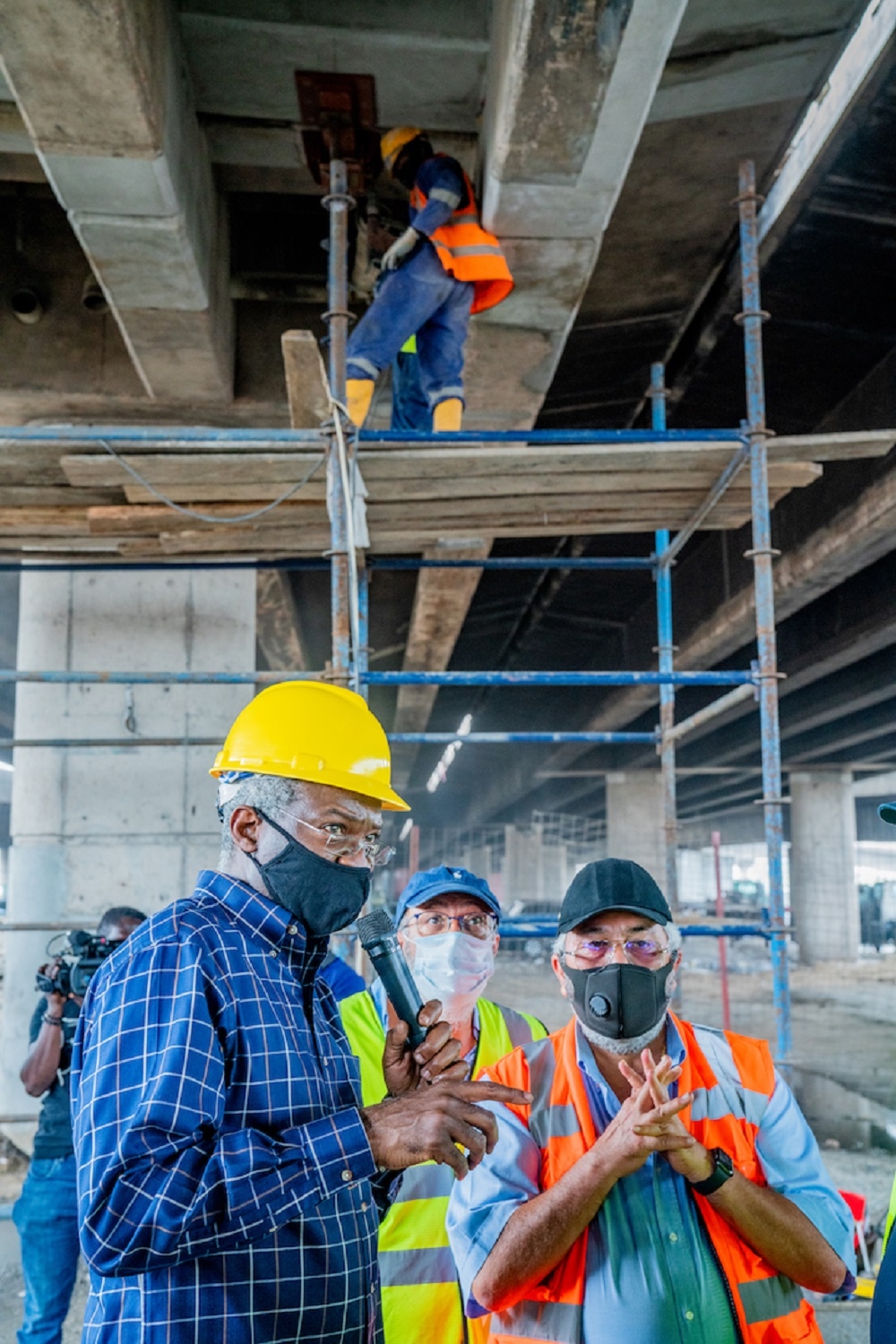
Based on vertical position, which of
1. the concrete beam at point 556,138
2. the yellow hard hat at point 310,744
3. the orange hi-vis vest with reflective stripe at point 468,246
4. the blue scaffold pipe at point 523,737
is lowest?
the yellow hard hat at point 310,744

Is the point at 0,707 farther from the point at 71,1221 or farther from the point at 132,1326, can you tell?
the point at 132,1326

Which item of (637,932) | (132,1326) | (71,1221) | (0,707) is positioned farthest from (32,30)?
(0,707)

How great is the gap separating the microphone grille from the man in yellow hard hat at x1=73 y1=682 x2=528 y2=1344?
0.07 metres

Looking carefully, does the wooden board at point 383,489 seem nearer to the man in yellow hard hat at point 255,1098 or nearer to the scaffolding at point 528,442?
the scaffolding at point 528,442

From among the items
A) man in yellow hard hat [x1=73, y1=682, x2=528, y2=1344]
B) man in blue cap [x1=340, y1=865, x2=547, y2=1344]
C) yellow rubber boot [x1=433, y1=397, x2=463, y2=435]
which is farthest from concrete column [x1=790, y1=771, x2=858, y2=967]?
man in yellow hard hat [x1=73, y1=682, x2=528, y2=1344]

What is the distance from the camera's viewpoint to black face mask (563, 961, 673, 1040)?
252 cm

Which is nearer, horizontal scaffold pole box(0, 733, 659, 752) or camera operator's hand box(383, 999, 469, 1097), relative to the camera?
camera operator's hand box(383, 999, 469, 1097)

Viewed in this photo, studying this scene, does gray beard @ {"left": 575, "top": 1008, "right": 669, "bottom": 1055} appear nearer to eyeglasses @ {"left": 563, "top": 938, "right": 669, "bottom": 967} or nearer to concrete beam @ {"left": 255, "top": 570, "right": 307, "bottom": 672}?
eyeglasses @ {"left": 563, "top": 938, "right": 669, "bottom": 967}

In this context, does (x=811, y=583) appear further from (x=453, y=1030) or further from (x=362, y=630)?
(x=453, y=1030)

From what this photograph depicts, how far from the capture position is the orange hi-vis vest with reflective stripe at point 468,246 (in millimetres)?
4762

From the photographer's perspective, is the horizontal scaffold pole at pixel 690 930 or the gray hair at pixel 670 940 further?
the horizontal scaffold pole at pixel 690 930

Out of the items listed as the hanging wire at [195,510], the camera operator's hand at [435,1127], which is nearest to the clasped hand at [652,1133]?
the camera operator's hand at [435,1127]

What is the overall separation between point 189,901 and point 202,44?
4211mm

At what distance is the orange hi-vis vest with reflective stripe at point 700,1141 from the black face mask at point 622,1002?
0.09m
